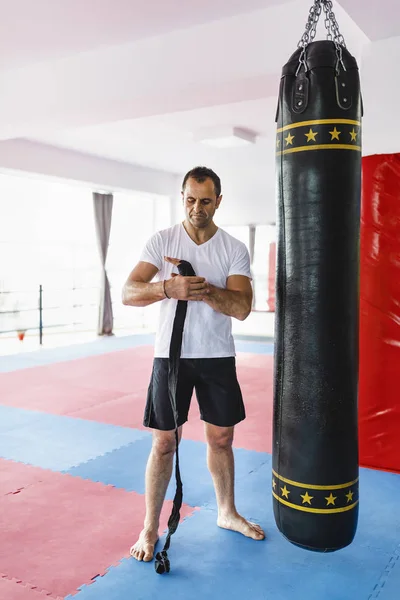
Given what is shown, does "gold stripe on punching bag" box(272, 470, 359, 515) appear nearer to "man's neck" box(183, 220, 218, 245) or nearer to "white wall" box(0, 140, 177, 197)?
"man's neck" box(183, 220, 218, 245)

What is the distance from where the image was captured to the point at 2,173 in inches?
305

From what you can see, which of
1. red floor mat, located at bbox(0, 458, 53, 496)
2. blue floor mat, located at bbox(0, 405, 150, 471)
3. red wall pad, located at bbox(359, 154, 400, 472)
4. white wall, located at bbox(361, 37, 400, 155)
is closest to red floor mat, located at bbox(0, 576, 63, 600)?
red floor mat, located at bbox(0, 458, 53, 496)

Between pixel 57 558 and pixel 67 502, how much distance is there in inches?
22.1

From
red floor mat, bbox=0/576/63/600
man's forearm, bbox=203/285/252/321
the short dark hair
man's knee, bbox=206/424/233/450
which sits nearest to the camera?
red floor mat, bbox=0/576/63/600

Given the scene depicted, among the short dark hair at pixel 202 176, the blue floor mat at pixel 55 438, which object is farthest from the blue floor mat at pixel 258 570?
the short dark hair at pixel 202 176

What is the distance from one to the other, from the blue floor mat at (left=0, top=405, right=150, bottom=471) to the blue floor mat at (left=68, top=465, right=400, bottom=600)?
120 centimetres

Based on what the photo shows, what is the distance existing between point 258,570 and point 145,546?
46 centimetres

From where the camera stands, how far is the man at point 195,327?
7.25ft

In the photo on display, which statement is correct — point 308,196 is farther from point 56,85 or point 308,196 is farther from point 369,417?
point 56,85

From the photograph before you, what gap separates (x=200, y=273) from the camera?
2260mm

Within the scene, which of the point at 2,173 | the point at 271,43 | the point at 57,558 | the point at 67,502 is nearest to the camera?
the point at 57,558

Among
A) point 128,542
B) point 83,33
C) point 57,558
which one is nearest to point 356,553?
point 128,542

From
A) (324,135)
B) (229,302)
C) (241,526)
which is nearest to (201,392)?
(229,302)

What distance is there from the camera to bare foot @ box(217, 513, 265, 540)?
2385 millimetres
